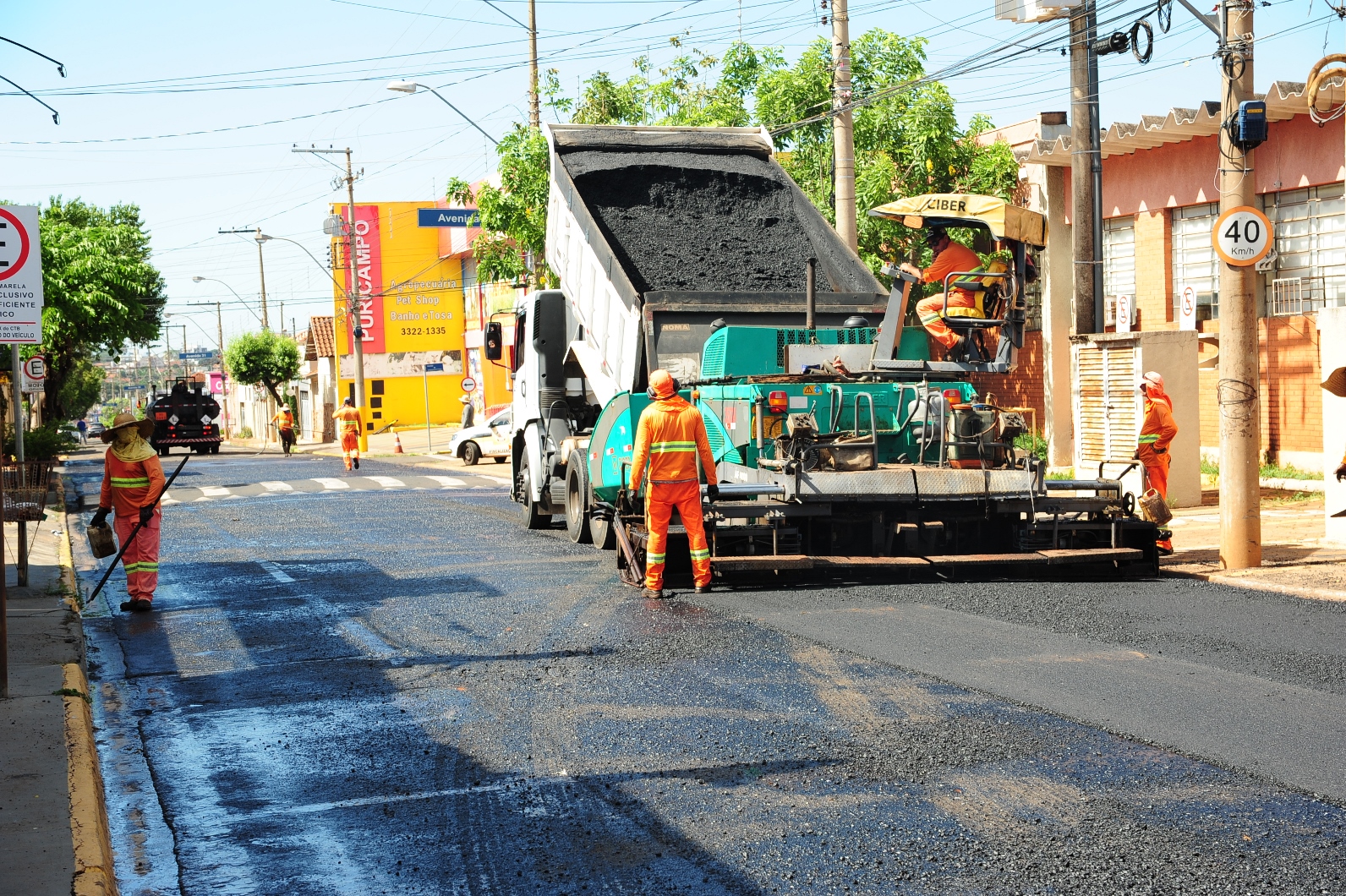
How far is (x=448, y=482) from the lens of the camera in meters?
26.1

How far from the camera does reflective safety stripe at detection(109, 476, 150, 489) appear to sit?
11.3 metres

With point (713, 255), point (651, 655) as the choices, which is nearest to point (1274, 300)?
point (713, 255)

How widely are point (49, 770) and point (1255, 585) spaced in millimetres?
8400

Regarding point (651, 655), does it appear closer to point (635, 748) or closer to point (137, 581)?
point (635, 748)

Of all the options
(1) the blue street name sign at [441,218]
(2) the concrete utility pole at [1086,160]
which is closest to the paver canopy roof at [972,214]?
(2) the concrete utility pole at [1086,160]

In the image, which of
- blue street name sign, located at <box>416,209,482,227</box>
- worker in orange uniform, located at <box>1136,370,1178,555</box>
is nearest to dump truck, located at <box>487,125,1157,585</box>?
worker in orange uniform, located at <box>1136,370,1178,555</box>

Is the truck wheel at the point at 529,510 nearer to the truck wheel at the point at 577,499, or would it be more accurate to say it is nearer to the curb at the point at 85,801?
the truck wheel at the point at 577,499

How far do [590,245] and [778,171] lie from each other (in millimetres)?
2411

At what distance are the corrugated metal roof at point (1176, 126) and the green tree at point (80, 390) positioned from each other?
7183 centimetres

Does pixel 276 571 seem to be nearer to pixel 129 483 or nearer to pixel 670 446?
pixel 129 483

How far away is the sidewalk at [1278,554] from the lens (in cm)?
1063

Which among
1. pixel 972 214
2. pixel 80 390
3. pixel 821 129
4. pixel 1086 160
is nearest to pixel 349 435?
pixel 821 129

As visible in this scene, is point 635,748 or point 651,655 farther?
point 651,655

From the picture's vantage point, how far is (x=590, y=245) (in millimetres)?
13828
